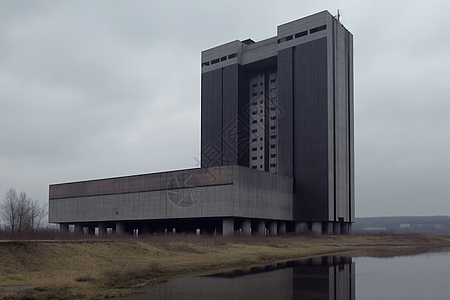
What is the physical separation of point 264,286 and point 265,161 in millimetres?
99528

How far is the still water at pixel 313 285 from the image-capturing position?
22203 mm

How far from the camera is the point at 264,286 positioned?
25.2 m

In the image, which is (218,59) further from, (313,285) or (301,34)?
(313,285)

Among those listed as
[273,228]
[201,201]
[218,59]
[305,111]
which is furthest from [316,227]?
[218,59]

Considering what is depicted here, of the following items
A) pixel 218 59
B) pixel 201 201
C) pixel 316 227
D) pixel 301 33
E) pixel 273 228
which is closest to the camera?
pixel 201 201

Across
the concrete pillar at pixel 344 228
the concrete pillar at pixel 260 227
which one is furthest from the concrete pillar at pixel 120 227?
the concrete pillar at pixel 344 228

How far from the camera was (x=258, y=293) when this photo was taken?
22812 millimetres

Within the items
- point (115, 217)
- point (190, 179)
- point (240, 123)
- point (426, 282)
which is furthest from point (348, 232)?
point (426, 282)

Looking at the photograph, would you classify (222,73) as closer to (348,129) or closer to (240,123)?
(240,123)

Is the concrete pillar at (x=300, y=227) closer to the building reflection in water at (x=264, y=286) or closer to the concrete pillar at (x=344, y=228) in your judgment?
the concrete pillar at (x=344, y=228)

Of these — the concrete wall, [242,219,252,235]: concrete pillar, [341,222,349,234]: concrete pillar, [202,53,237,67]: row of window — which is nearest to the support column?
the concrete wall

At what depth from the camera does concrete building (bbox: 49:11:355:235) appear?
9550 centimetres

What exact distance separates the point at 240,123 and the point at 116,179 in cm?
3881

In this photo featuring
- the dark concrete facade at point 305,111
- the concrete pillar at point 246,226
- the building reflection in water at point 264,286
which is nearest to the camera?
the building reflection in water at point 264,286
